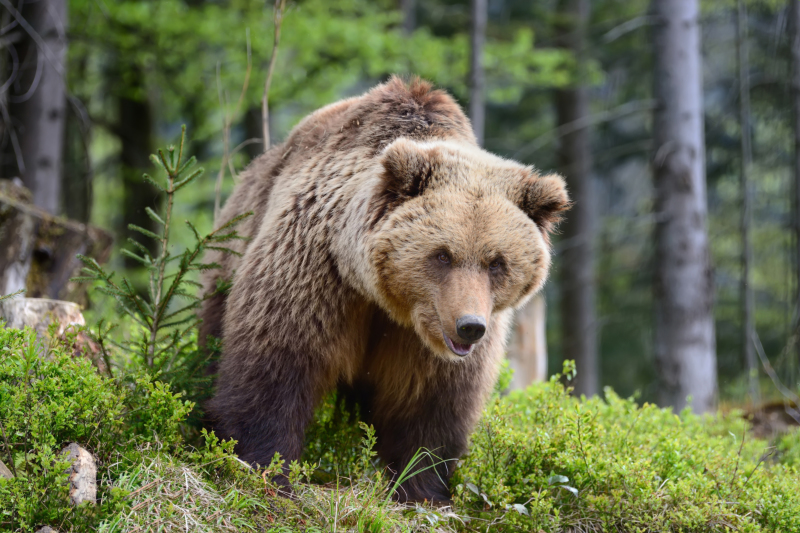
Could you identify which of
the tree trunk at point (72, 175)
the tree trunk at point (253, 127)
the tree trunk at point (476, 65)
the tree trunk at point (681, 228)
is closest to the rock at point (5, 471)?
the tree trunk at point (681, 228)

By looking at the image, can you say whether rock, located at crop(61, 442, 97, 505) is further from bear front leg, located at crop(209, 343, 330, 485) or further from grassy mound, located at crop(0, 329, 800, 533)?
bear front leg, located at crop(209, 343, 330, 485)

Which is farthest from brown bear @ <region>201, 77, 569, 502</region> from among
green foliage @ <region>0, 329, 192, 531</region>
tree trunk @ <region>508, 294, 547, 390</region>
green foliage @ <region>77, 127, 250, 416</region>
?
tree trunk @ <region>508, 294, 547, 390</region>

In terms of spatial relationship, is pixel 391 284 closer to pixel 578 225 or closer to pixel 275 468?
pixel 275 468

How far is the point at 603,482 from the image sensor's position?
4.32m

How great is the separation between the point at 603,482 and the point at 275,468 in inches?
74.8

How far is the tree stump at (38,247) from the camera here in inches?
262

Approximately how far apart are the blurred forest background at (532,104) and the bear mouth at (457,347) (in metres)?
5.39

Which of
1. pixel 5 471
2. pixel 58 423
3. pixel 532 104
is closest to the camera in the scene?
pixel 5 471

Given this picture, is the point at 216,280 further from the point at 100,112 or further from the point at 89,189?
the point at 100,112

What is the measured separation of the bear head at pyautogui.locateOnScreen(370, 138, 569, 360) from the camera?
3.87 m

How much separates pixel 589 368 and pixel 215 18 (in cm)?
1027

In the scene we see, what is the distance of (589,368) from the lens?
52.7ft

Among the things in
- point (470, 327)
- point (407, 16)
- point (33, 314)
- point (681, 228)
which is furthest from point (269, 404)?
point (407, 16)

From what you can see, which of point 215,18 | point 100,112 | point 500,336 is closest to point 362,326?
point 500,336
